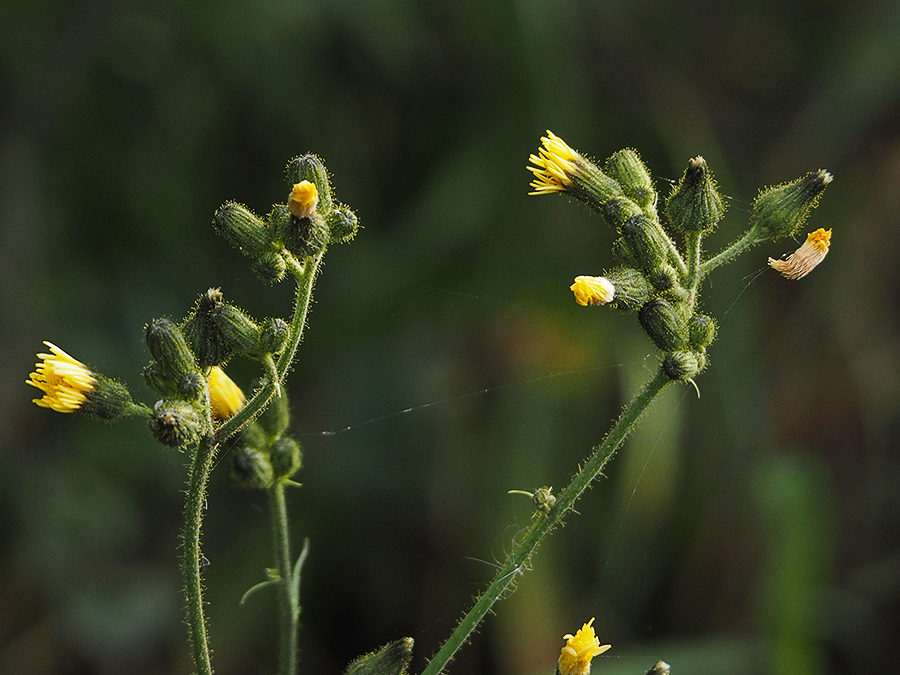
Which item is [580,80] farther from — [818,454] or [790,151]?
[818,454]

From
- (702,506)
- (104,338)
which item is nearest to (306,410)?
(104,338)

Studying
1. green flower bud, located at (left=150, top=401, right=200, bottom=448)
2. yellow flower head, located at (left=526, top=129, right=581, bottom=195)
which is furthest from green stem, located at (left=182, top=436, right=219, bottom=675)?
yellow flower head, located at (left=526, top=129, right=581, bottom=195)

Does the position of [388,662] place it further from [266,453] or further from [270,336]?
[270,336]

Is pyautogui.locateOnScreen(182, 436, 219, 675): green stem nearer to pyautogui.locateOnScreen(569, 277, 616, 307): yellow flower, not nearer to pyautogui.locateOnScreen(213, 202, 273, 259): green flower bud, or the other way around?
pyautogui.locateOnScreen(213, 202, 273, 259): green flower bud

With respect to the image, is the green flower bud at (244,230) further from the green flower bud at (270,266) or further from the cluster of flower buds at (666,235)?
the cluster of flower buds at (666,235)

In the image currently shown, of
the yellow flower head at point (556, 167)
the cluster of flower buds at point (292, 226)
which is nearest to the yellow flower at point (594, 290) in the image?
the yellow flower head at point (556, 167)

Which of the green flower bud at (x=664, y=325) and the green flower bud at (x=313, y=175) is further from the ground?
the green flower bud at (x=313, y=175)
